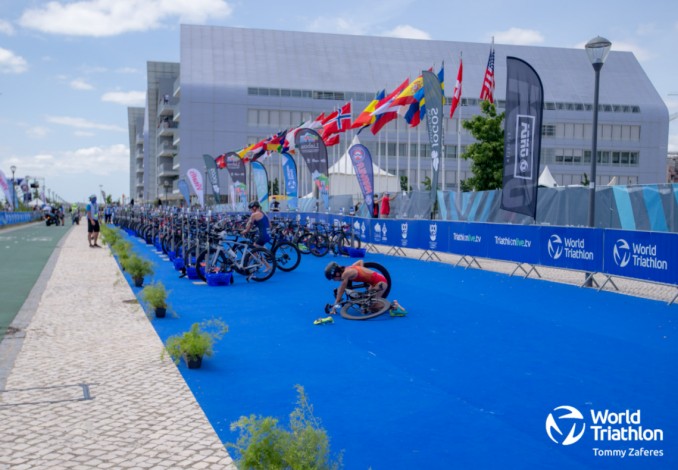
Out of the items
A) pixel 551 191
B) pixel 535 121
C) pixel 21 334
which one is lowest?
pixel 21 334

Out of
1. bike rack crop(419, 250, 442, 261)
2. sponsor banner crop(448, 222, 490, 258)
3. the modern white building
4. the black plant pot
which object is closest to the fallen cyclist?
the black plant pot

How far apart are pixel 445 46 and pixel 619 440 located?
3414 inches

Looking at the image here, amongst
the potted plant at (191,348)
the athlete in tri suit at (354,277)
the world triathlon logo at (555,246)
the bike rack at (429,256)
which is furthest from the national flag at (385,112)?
the potted plant at (191,348)

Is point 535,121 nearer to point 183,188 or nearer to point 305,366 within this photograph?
point 305,366

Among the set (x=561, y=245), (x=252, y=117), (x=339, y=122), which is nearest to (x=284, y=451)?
(x=561, y=245)

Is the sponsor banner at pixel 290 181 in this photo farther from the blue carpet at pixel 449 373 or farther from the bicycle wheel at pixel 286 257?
the blue carpet at pixel 449 373

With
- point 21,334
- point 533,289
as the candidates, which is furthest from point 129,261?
point 533,289

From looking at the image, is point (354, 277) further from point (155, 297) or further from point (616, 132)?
point (616, 132)

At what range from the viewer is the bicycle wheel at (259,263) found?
1448cm

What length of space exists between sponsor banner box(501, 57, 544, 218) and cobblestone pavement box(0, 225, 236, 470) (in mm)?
8744

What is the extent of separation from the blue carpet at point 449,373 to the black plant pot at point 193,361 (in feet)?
0.34

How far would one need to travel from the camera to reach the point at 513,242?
15.9 metres

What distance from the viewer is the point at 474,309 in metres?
10.8

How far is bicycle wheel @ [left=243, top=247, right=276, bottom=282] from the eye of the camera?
47.5ft
